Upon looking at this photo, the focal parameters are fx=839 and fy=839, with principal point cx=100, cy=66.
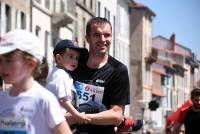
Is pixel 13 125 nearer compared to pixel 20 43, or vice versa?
pixel 20 43

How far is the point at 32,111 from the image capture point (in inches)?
210

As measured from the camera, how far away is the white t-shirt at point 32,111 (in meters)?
5.27

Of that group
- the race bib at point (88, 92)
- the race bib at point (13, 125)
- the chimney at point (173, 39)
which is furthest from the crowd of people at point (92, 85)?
the chimney at point (173, 39)

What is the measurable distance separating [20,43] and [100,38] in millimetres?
2212

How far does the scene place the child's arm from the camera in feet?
23.1

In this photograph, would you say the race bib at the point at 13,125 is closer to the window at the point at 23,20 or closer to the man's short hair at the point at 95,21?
the man's short hair at the point at 95,21

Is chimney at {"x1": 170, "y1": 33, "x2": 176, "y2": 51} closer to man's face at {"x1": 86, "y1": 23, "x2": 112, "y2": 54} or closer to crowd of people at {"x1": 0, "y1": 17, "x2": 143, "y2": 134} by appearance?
crowd of people at {"x1": 0, "y1": 17, "x2": 143, "y2": 134}

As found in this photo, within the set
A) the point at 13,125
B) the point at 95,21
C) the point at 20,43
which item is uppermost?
the point at 95,21

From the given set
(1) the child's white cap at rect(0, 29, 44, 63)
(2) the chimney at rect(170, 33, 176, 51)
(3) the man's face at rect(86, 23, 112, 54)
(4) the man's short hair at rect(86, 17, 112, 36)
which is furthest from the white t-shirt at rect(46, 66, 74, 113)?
(2) the chimney at rect(170, 33, 176, 51)

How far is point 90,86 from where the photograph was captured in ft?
24.5

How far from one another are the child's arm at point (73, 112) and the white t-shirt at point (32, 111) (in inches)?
65.3

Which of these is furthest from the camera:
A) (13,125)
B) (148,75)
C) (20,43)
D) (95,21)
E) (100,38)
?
(148,75)

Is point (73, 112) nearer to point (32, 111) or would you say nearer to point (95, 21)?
point (95, 21)

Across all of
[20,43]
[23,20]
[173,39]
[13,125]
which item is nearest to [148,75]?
[173,39]
